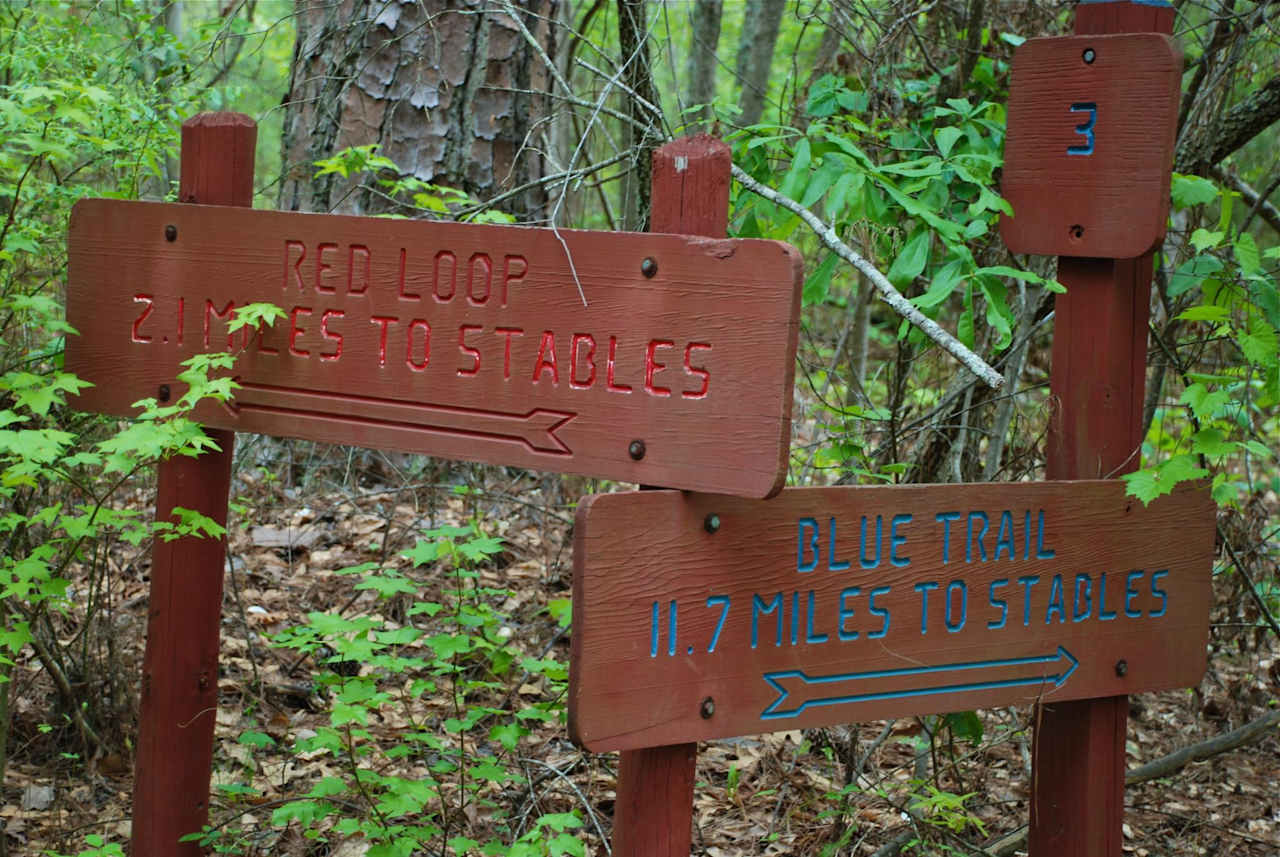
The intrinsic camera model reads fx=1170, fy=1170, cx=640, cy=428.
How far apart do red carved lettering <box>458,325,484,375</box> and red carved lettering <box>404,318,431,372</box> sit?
0.27 feet

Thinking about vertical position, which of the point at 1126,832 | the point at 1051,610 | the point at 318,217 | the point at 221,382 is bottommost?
the point at 1126,832

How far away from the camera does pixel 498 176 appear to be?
518cm

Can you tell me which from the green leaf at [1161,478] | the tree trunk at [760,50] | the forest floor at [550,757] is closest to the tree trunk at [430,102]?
the forest floor at [550,757]

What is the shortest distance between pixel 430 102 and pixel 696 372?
3.39 m

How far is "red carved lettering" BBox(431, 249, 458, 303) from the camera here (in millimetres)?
2344

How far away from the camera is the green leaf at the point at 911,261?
2.65m

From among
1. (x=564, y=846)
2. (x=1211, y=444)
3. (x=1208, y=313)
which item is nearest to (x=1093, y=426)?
(x=1211, y=444)

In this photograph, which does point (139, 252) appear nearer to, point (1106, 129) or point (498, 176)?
point (1106, 129)

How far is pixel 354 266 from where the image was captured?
8.11ft

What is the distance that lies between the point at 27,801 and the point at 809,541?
260cm

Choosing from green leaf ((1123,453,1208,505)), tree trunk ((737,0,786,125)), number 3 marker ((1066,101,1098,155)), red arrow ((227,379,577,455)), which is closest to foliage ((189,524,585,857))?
red arrow ((227,379,577,455))

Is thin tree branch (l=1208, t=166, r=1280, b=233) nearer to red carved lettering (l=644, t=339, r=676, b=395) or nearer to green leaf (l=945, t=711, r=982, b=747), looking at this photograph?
green leaf (l=945, t=711, r=982, b=747)

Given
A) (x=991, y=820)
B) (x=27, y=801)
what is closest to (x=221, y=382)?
(x=27, y=801)

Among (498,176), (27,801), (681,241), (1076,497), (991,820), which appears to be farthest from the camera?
(498,176)
